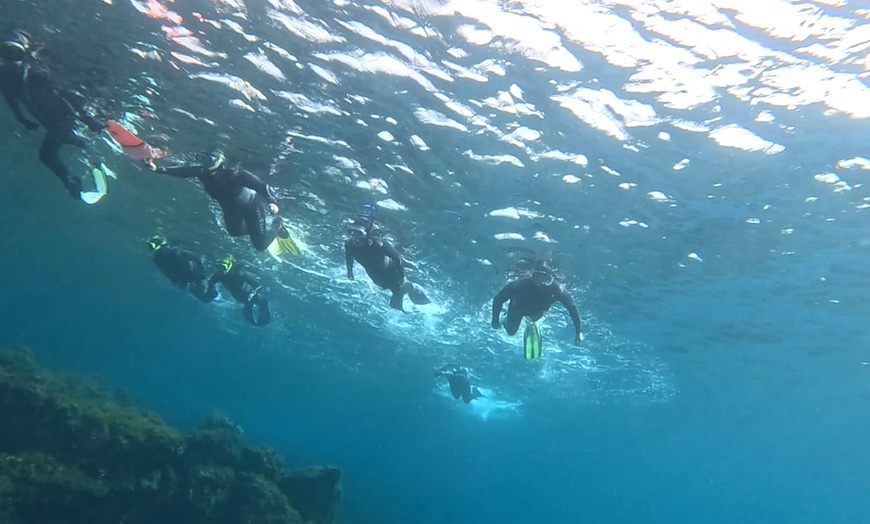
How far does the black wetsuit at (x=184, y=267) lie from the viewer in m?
16.2

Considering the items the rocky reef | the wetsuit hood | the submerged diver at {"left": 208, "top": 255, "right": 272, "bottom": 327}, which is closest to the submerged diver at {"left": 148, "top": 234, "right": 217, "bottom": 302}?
the submerged diver at {"left": 208, "top": 255, "right": 272, "bottom": 327}

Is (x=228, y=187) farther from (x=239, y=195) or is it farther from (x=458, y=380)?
(x=458, y=380)

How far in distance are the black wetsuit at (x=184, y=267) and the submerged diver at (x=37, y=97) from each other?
490 centimetres

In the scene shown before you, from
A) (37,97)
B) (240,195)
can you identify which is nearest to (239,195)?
(240,195)

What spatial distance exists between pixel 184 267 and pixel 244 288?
274 centimetres

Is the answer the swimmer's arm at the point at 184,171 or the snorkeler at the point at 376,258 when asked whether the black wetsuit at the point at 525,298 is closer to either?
the snorkeler at the point at 376,258

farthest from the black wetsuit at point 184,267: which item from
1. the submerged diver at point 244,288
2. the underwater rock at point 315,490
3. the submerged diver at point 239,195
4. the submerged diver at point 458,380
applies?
the submerged diver at point 458,380

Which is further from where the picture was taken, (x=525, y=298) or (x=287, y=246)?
(x=287, y=246)

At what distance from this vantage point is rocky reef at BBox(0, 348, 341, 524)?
11508 mm

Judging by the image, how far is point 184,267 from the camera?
644 inches

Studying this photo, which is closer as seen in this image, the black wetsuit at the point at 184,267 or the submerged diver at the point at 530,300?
the submerged diver at the point at 530,300

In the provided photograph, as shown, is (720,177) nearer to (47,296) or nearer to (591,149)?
(591,149)

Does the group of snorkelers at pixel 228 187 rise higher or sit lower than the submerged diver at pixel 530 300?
higher

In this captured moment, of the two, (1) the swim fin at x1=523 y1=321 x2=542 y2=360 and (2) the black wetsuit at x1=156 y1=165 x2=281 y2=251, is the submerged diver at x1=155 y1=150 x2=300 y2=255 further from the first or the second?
(1) the swim fin at x1=523 y1=321 x2=542 y2=360
